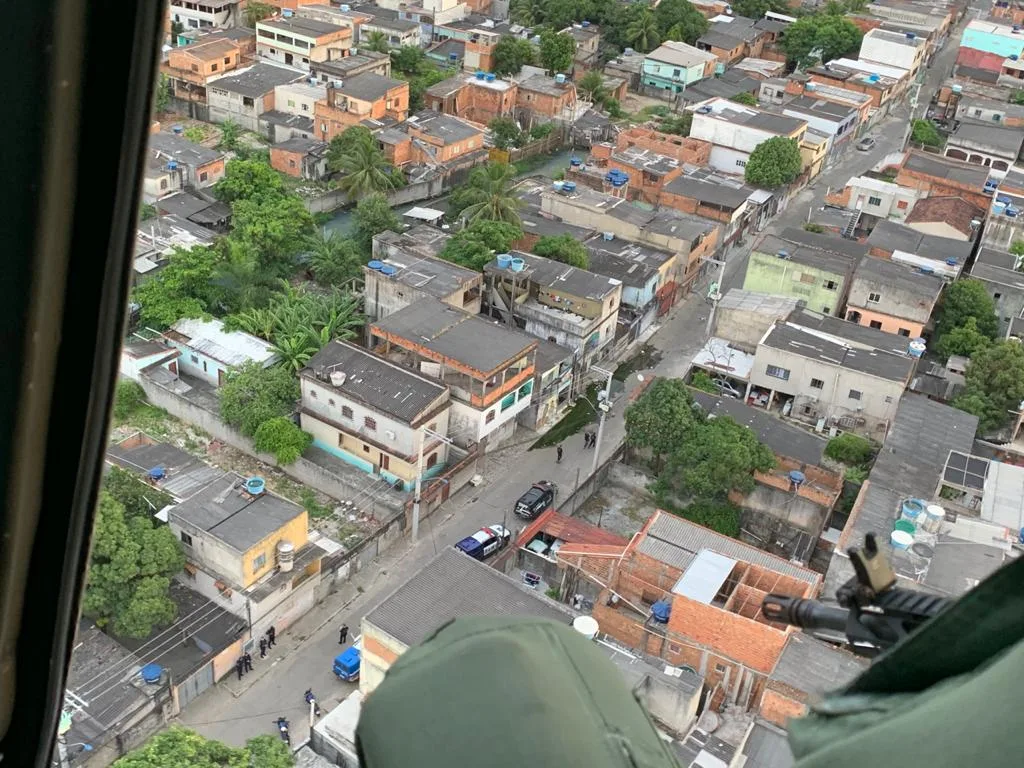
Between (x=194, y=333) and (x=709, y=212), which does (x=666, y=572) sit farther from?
(x=709, y=212)

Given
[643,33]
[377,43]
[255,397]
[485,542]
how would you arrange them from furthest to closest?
[643,33], [377,43], [255,397], [485,542]

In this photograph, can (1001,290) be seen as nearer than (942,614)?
No

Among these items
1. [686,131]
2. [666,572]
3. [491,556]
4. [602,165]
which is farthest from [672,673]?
[686,131]

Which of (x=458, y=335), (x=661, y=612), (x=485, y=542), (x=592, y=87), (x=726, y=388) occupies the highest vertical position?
(x=592, y=87)

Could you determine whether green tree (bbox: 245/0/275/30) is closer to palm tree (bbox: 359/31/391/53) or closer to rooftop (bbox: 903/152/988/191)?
palm tree (bbox: 359/31/391/53)

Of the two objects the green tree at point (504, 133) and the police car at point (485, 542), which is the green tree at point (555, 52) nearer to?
the green tree at point (504, 133)

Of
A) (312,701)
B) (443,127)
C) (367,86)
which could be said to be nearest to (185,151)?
(367,86)

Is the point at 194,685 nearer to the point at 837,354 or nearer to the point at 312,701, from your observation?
the point at 312,701
